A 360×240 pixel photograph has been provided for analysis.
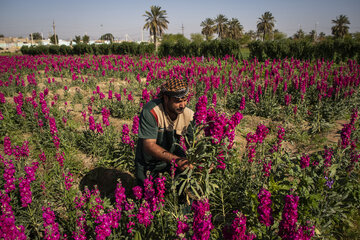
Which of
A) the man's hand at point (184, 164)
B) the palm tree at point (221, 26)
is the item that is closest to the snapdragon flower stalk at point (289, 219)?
the man's hand at point (184, 164)

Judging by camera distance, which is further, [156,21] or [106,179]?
[156,21]

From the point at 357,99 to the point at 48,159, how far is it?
32.4 feet

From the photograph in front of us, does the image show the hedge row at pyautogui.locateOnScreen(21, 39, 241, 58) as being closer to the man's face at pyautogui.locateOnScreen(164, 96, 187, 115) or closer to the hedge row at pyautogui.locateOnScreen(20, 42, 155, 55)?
the hedge row at pyautogui.locateOnScreen(20, 42, 155, 55)

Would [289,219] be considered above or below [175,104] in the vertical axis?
below

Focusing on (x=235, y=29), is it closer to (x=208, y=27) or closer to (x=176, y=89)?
(x=208, y=27)

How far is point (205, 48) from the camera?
24.1 meters

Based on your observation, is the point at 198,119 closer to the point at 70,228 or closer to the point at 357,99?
the point at 70,228

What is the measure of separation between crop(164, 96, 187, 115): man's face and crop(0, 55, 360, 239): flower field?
0.47 m

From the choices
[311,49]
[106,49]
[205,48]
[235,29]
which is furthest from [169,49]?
[235,29]

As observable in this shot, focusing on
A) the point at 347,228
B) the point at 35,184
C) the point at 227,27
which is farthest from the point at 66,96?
the point at 227,27

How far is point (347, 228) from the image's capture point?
314cm

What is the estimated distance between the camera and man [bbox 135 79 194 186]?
3.00 m

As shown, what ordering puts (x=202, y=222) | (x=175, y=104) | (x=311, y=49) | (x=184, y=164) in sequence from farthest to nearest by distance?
(x=311, y=49) < (x=175, y=104) < (x=184, y=164) < (x=202, y=222)

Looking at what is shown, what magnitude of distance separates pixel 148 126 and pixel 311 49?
21.2 m
